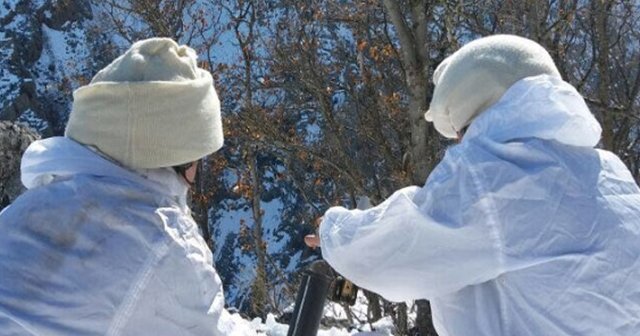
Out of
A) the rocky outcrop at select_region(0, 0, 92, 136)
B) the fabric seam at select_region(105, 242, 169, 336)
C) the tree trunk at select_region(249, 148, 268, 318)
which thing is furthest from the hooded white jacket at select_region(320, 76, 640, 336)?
the rocky outcrop at select_region(0, 0, 92, 136)

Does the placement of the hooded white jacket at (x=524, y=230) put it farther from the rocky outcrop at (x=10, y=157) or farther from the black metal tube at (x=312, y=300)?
the rocky outcrop at (x=10, y=157)

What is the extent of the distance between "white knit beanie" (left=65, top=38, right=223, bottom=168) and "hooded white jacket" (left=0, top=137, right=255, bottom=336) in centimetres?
6

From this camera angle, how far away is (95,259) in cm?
196

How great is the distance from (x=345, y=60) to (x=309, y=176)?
130 inches

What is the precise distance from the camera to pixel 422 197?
80.6 inches

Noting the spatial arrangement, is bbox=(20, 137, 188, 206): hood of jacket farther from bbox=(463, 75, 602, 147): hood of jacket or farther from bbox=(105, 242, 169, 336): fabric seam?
bbox=(463, 75, 602, 147): hood of jacket

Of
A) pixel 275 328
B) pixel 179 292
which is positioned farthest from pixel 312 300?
pixel 275 328

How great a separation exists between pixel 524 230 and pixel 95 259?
1064mm

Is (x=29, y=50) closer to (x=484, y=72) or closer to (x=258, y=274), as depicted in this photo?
(x=258, y=274)

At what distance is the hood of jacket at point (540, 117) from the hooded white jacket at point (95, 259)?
839 millimetres

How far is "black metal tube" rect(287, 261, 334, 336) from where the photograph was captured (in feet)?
8.33

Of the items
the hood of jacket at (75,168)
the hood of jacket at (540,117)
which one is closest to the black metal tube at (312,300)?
the hood of jacket at (75,168)

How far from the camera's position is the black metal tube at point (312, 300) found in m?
2.54

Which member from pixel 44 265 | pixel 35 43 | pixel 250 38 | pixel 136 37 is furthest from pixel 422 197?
pixel 35 43
